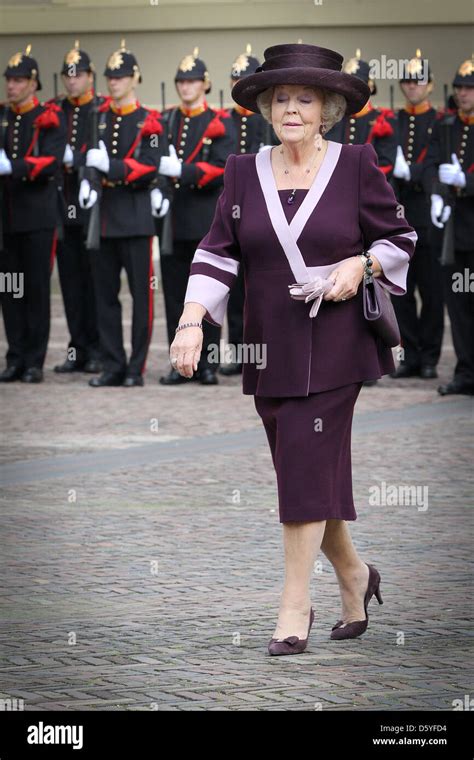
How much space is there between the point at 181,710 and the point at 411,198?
8.78 m

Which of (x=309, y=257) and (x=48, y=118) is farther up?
(x=48, y=118)

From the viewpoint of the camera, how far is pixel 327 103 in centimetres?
597

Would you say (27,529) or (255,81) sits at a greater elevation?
(255,81)

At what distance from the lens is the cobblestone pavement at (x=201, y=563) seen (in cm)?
551

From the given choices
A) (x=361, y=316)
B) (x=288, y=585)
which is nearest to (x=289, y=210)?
(x=361, y=316)

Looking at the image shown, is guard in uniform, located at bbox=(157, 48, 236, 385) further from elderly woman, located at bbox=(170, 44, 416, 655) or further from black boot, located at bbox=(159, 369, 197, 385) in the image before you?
elderly woman, located at bbox=(170, 44, 416, 655)

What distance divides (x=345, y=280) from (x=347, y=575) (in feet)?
3.37

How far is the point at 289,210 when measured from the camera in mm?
5871

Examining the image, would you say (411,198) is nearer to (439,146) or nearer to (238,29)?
(439,146)

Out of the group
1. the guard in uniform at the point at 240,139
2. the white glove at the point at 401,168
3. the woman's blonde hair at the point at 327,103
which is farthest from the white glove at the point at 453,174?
the woman's blonde hair at the point at 327,103

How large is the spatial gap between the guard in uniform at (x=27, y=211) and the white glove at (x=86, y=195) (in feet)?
1.16
